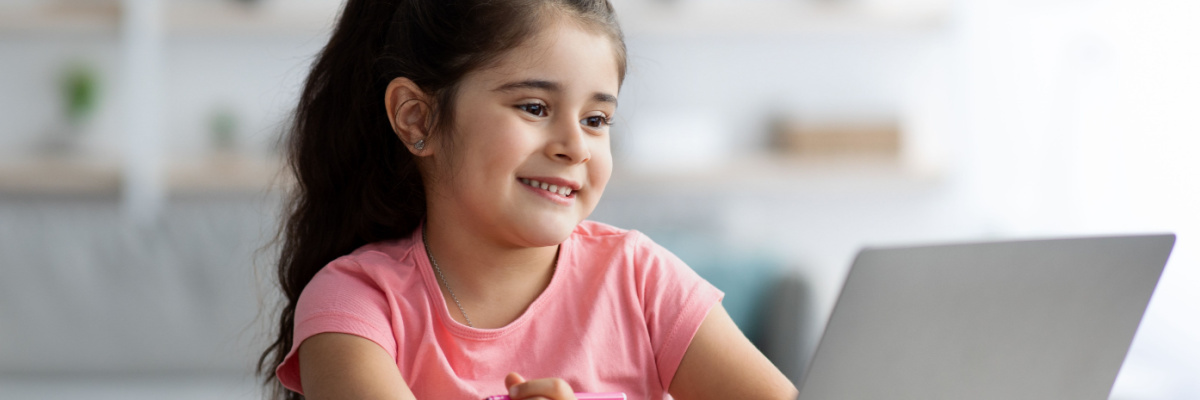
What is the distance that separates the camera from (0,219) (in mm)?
2439

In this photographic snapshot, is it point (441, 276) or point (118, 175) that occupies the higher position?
point (441, 276)

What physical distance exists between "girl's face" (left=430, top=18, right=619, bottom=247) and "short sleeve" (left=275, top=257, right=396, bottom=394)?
117 millimetres

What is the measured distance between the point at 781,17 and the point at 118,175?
1857mm

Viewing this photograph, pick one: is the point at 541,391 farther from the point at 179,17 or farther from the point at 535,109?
the point at 179,17

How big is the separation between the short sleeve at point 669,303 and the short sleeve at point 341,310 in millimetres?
242

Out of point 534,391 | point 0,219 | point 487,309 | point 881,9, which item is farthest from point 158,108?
point 534,391

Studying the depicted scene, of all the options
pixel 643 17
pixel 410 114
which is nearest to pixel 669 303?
pixel 410 114

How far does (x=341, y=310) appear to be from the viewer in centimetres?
81

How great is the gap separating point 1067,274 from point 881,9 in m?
2.29

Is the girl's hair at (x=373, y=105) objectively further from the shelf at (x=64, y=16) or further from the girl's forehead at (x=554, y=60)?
the shelf at (x=64, y=16)

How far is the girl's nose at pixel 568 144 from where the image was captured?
32.3 inches

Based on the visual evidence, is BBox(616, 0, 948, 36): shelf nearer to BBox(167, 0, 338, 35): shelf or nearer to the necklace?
BBox(167, 0, 338, 35): shelf

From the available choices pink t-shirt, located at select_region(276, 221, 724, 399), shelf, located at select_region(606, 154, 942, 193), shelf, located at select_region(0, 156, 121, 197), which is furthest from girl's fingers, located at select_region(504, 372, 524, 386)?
shelf, located at select_region(0, 156, 121, 197)

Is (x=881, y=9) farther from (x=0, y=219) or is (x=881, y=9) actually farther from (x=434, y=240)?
(x=0, y=219)
